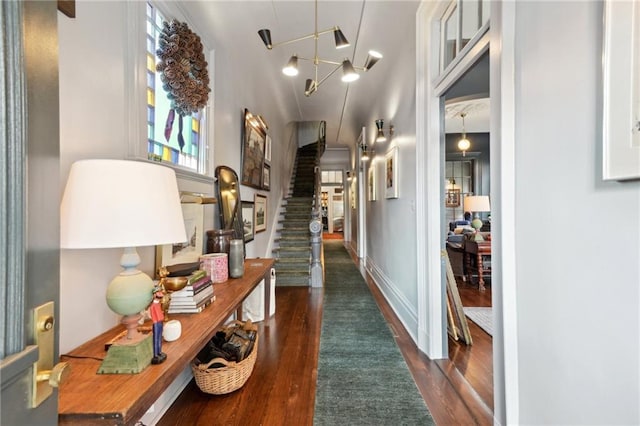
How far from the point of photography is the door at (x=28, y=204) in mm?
433

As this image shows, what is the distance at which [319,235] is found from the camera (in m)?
4.76

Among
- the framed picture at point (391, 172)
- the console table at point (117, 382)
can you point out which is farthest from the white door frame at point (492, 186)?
the console table at point (117, 382)

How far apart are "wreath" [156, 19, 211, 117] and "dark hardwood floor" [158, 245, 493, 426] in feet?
6.61

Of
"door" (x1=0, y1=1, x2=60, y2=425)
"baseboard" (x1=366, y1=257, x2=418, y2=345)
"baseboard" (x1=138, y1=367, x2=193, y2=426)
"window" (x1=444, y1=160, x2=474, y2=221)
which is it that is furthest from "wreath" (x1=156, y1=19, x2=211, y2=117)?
"window" (x1=444, y1=160, x2=474, y2=221)

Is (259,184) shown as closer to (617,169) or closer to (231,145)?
(231,145)

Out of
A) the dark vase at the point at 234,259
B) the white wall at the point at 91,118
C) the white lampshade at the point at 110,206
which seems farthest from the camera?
the dark vase at the point at 234,259

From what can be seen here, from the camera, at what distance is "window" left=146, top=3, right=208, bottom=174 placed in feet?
5.69

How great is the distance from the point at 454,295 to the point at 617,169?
2.08 metres

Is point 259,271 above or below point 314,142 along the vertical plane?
below

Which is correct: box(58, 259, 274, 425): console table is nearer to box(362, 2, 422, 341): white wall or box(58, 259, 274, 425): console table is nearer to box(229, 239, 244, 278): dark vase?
box(229, 239, 244, 278): dark vase

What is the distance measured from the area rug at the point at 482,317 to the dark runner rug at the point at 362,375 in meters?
1.05

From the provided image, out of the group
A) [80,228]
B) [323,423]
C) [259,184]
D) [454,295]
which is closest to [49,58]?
[80,228]

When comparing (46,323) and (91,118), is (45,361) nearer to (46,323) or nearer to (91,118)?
(46,323)

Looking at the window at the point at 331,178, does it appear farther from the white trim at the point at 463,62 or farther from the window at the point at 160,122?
the window at the point at 160,122
